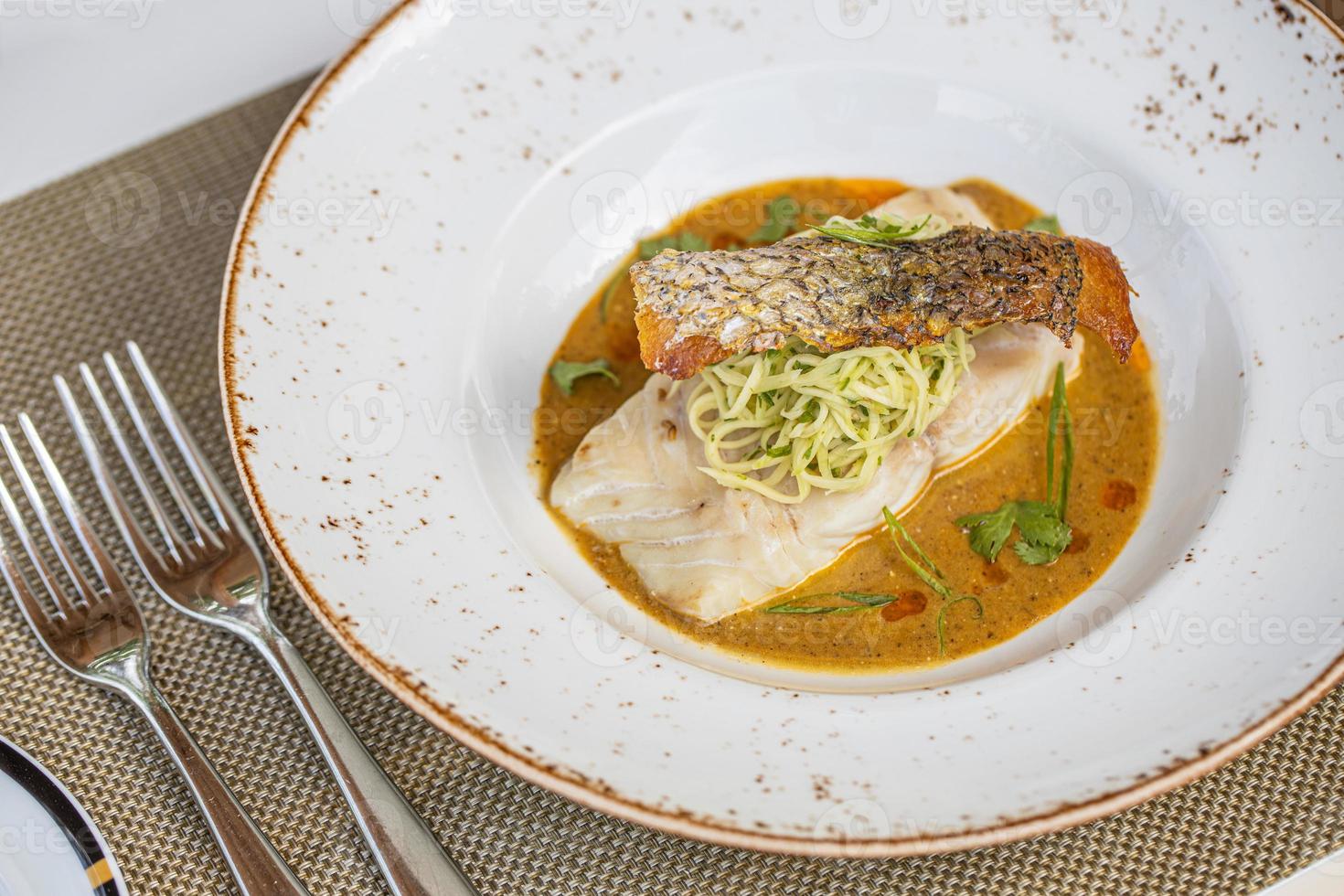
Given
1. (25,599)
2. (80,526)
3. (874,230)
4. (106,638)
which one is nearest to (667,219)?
(874,230)

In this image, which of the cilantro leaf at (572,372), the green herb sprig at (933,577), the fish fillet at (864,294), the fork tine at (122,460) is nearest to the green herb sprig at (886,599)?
the green herb sprig at (933,577)

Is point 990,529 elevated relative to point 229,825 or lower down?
elevated

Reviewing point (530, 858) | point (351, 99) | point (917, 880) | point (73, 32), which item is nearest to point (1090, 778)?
point (917, 880)

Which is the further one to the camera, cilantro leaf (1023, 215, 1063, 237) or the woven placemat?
cilantro leaf (1023, 215, 1063, 237)

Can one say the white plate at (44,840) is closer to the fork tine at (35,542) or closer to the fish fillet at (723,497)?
the fork tine at (35,542)

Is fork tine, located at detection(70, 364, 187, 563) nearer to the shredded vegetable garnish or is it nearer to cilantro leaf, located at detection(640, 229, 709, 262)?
the shredded vegetable garnish

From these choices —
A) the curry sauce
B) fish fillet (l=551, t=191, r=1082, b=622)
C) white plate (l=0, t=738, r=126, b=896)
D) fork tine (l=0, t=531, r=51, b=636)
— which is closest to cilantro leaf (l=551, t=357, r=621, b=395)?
the curry sauce

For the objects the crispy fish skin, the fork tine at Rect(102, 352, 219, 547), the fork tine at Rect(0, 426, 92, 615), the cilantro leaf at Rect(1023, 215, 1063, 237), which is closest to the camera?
the crispy fish skin

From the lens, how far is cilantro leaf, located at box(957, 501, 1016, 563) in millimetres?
3568

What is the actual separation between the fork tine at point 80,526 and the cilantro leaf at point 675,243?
2186 mm

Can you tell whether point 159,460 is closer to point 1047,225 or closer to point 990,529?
point 990,529

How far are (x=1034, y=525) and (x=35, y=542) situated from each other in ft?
11.0

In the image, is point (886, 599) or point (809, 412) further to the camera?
point (809, 412)

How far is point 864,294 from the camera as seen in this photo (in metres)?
3.36
